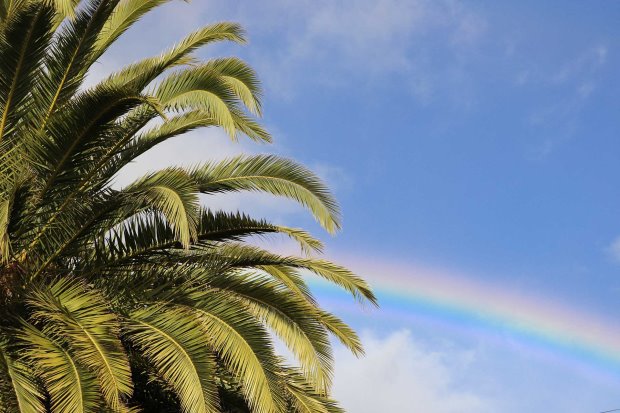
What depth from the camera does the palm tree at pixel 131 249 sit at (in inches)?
360

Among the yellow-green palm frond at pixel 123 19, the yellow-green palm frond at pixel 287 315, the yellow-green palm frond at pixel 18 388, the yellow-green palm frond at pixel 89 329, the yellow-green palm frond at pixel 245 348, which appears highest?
the yellow-green palm frond at pixel 123 19

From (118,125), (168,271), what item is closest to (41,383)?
(168,271)

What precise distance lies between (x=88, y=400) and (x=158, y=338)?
47.4 inches

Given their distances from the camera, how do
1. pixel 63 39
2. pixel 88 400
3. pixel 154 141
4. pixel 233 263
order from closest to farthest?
pixel 88 400 < pixel 63 39 < pixel 154 141 < pixel 233 263

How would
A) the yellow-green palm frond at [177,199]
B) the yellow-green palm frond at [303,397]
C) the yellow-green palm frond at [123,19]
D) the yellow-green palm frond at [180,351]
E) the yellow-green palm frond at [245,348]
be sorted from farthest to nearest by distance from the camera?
the yellow-green palm frond at [123,19] < the yellow-green palm frond at [303,397] < the yellow-green palm frond at [245,348] < the yellow-green palm frond at [180,351] < the yellow-green palm frond at [177,199]

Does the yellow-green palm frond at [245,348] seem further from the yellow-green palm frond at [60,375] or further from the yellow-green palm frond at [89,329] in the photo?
the yellow-green palm frond at [60,375]

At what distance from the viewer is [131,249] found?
11.0 metres

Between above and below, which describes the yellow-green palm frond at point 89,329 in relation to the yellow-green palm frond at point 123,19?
below

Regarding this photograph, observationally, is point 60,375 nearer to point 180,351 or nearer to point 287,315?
point 180,351

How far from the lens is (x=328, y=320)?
12.2 m

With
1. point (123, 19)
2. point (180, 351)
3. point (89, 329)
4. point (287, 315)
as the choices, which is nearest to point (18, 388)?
point (89, 329)

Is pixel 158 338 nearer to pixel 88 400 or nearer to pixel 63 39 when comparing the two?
pixel 88 400

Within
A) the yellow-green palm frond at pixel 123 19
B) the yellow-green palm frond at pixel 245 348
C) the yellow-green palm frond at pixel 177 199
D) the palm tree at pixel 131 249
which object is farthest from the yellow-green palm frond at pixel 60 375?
the yellow-green palm frond at pixel 123 19

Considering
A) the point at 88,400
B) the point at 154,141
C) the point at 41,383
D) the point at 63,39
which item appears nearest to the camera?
the point at 88,400
